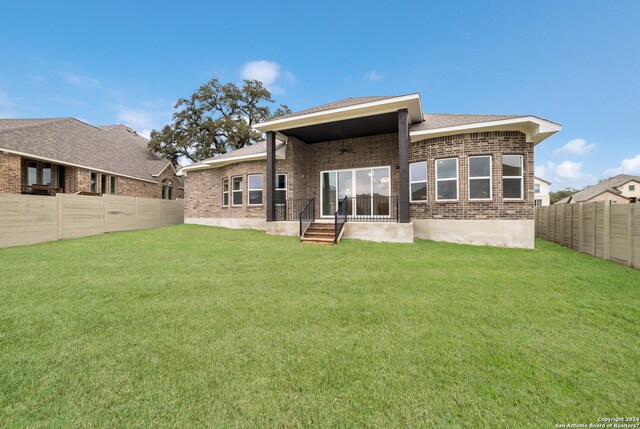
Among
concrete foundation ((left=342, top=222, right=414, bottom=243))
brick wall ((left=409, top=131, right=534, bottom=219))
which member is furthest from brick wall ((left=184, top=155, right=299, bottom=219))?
brick wall ((left=409, top=131, right=534, bottom=219))

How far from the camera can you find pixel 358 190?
1135 cm

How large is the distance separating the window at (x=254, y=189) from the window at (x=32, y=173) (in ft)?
39.7

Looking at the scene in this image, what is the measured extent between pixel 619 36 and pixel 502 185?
1135 cm

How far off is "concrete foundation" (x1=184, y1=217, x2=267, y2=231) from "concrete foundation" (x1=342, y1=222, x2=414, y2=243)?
4.80m

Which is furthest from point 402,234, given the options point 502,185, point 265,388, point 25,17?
point 25,17

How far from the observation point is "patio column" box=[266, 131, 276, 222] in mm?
10016


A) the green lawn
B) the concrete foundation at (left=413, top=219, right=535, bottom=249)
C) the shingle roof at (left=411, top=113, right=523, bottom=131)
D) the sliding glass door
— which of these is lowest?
the green lawn

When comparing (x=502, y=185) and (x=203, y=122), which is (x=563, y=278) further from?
(x=203, y=122)

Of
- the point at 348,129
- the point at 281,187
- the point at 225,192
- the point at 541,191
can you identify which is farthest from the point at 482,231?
the point at 541,191

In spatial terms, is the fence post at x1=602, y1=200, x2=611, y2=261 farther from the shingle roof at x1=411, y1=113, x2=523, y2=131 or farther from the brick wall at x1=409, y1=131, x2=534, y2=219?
the shingle roof at x1=411, y1=113, x2=523, y2=131

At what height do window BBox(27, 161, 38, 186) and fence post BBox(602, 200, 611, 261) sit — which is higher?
window BBox(27, 161, 38, 186)

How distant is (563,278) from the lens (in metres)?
4.82

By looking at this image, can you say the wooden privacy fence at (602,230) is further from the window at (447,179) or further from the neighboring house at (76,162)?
the neighboring house at (76,162)

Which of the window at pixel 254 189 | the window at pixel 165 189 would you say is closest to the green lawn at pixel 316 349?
the window at pixel 254 189
